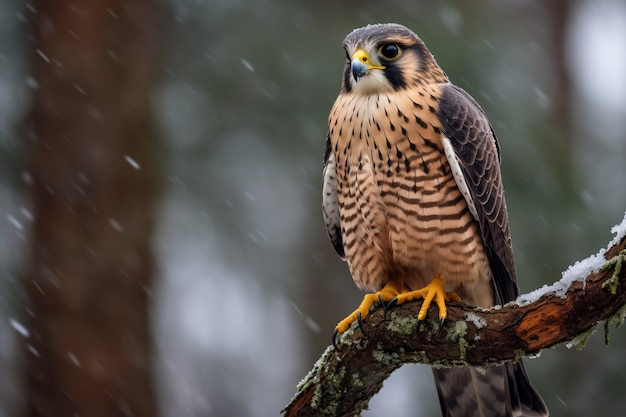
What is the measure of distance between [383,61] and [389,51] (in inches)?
3.5

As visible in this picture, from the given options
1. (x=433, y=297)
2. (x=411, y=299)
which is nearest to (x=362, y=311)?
(x=411, y=299)

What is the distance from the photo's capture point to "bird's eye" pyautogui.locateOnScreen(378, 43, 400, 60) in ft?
15.1

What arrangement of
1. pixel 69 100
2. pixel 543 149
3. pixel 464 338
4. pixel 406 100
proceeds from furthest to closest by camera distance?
pixel 543 149, pixel 69 100, pixel 406 100, pixel 464 338

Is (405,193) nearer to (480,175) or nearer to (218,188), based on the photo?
(480,175)

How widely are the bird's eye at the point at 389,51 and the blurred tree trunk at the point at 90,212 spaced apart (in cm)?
314

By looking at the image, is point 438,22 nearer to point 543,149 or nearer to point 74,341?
point 543,149

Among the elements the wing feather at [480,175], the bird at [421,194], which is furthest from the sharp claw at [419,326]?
the wing feather at [480,175]

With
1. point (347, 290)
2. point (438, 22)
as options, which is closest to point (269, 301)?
point (347, 290)

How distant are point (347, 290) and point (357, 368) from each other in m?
5.98

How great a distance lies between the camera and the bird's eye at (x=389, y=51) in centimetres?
459

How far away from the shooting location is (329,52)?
8.79 metres

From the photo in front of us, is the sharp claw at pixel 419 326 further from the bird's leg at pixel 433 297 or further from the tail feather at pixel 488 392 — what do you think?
the tail feather at pixel 488 392

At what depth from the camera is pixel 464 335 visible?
12.1 feet

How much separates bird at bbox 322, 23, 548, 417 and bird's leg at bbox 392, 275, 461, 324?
0.01 m
